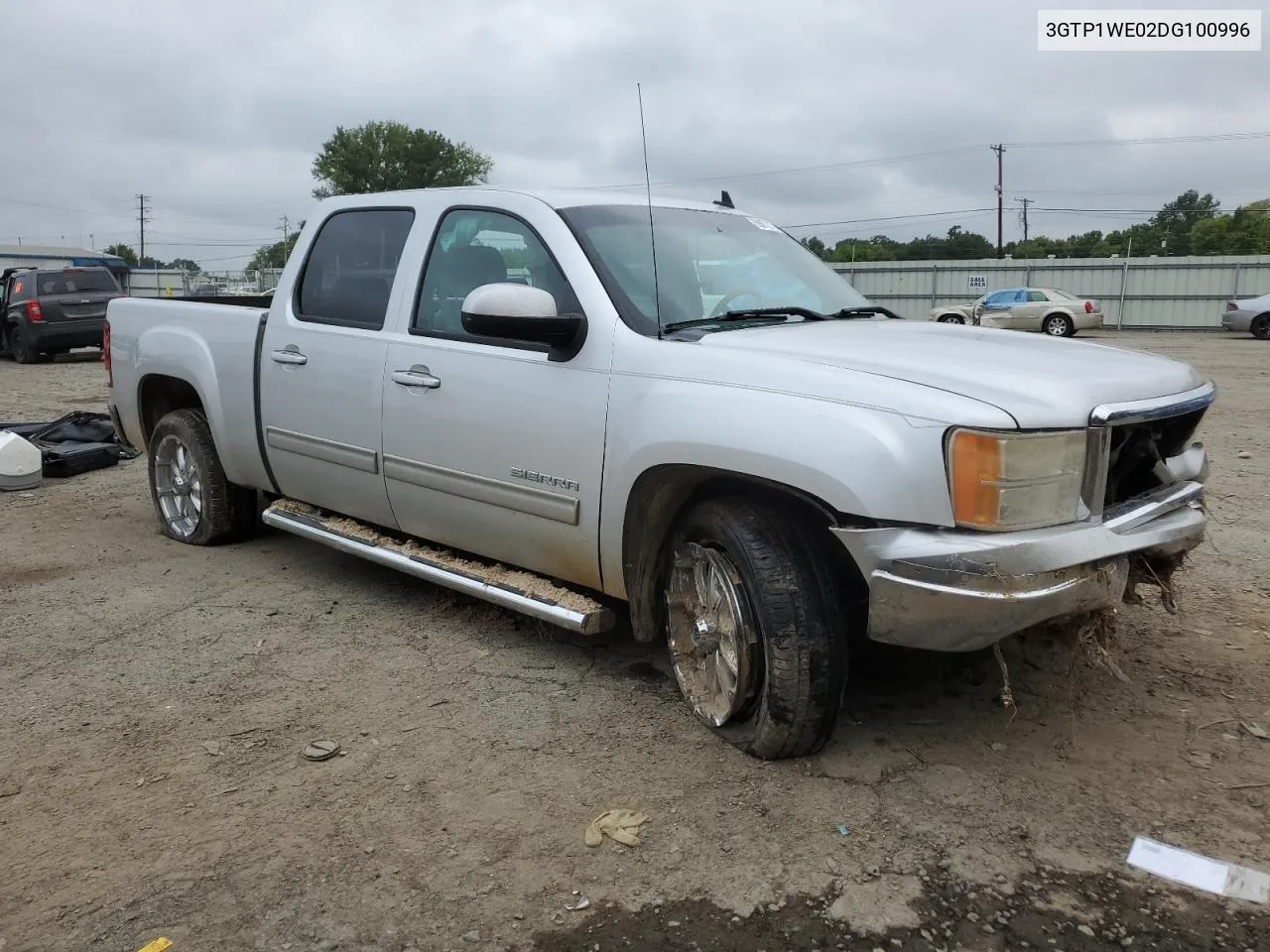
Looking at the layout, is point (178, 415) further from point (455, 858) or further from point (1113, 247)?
point (1113, 247)

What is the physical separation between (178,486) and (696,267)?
3527 millimetres

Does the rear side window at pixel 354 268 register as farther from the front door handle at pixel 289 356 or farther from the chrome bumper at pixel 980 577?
the chrome bumper at pixel 980 577

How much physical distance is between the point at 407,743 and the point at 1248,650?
10.4 feet

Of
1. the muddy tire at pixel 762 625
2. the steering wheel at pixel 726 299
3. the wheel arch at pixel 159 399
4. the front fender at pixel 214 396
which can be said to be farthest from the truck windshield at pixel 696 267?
the wheel arch at pixel 159 399

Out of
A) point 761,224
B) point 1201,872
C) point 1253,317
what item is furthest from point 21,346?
point 1253,317

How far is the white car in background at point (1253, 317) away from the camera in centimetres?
2364

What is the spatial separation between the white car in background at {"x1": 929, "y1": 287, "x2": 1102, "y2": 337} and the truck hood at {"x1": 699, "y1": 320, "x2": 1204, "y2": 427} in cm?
2389

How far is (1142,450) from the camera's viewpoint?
128 inches

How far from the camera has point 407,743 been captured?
11.3 ft

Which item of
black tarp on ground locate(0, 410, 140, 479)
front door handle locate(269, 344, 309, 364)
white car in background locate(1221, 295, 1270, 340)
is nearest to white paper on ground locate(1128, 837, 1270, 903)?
front door handle locate(269, 344, 309, 364)

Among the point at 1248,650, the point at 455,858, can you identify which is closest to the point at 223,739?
the point at 455,858

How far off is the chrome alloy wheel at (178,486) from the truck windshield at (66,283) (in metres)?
14.9

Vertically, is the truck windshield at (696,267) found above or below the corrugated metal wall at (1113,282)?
below

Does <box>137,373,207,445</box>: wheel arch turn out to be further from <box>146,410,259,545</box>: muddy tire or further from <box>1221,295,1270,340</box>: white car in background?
<box>1221,295,1270,340</box>: white car in background
